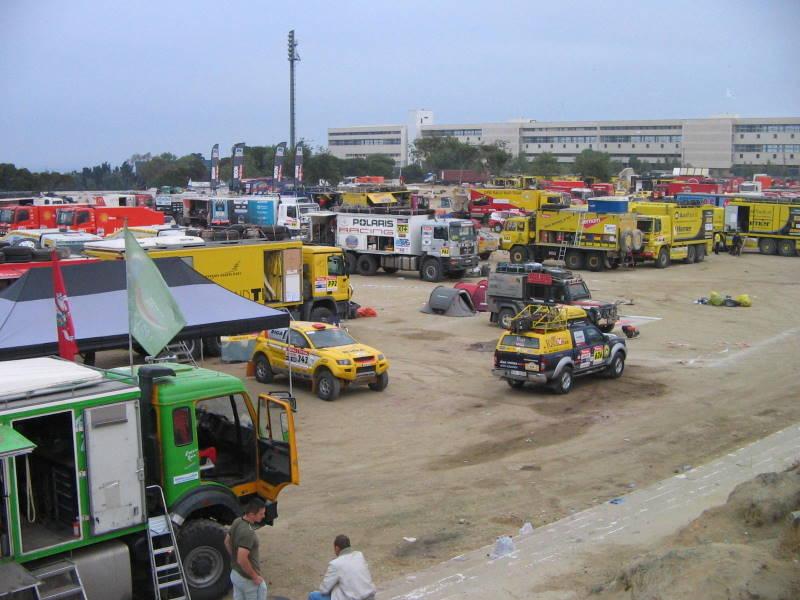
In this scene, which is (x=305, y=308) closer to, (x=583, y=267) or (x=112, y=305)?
(x=112, y=305)

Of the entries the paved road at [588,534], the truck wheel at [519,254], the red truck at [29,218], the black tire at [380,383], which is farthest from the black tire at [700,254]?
the paved road at [588,534]

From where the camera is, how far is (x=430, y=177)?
129m

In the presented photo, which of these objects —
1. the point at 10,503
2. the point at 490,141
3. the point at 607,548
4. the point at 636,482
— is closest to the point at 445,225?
the point at 636,482

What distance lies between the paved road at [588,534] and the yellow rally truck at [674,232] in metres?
28.5

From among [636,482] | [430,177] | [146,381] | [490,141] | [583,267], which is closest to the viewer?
[146,381]

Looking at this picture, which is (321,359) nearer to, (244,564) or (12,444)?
(244,564)

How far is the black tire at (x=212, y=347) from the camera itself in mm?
23359

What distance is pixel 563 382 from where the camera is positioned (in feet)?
63.9

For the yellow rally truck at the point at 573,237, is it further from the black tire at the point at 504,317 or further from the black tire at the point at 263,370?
the black tire at the point at 263,370

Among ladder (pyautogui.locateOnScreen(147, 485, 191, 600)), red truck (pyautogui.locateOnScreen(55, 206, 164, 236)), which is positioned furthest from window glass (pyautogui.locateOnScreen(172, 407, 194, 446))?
red truck (pyautogui.locateOnScreen(55, 206, 164, 236))

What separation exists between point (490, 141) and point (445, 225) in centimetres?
14548

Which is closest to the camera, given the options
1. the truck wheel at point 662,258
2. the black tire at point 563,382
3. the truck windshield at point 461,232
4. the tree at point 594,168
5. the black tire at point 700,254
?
the black tire at point 563,382

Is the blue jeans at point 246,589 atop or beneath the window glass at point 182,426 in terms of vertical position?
beneath

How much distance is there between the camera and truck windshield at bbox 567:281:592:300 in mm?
26844
